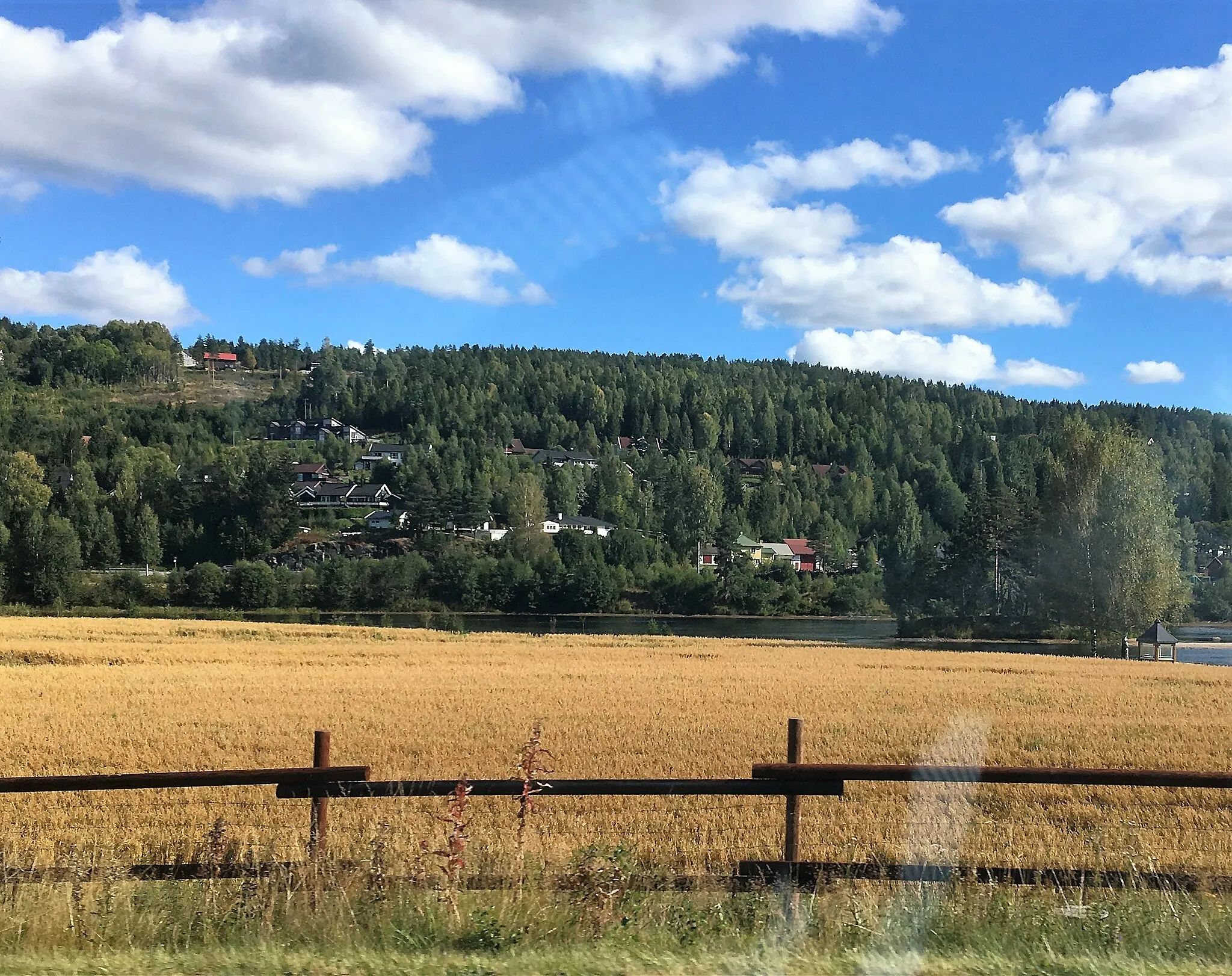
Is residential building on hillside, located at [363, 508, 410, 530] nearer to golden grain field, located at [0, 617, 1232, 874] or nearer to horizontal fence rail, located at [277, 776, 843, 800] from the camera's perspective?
golden grain field, located at [0, 617, 1232, 874]

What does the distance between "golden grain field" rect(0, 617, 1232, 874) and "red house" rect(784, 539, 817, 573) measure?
95937mm

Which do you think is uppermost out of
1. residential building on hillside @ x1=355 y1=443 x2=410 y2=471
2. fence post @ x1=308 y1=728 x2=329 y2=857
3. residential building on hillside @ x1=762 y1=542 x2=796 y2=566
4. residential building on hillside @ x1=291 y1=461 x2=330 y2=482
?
residential building on hillside @ x1=355 y1=443 x2=410 y2=471

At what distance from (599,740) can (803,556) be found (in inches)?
4902

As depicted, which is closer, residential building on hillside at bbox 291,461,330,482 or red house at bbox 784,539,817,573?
red house at bbox 784,539,817,573

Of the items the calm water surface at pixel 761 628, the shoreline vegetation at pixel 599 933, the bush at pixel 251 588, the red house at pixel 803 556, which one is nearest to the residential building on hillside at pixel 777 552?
the red house at pixel 803 556

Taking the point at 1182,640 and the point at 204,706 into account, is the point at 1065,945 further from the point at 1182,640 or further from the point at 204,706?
the point at 1182,640

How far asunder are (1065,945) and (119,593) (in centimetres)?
9688

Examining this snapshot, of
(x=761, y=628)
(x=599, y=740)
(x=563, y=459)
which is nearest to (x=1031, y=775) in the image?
(x=599, y=740)

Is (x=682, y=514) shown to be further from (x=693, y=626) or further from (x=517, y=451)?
(x=517, y=451)

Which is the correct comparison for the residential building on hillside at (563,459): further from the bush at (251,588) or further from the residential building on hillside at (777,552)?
the bush at (251,588)

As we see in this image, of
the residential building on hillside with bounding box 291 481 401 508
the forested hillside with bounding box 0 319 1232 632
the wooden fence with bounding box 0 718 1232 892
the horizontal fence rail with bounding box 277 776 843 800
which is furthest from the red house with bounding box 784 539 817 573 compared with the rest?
the horizontal fence rail with bounding box 277 776 843 800

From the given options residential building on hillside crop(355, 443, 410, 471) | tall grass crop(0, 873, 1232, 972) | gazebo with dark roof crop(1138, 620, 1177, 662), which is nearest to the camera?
tall grass crop(0, 873, 1232, 972)

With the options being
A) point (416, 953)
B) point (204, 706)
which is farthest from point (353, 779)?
point (204, 706)

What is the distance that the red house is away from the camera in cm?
13650
